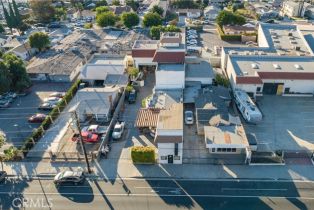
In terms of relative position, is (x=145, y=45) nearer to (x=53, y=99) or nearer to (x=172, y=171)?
(x=53, y=99)

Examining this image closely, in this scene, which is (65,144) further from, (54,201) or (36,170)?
(54,201)

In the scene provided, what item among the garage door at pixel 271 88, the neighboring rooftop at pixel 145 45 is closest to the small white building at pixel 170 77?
the neighboring rooftop at pixel 145 45

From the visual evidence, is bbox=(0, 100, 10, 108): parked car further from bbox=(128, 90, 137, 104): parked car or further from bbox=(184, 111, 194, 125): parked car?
bbox=(184, 111, 194, 125): parked car

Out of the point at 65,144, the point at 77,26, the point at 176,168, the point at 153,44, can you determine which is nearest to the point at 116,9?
the point at 77,26

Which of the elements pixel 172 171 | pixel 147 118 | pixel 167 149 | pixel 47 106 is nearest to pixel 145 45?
pixel 147 118

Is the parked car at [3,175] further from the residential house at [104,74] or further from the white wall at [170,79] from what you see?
the white wall at [170,79]
